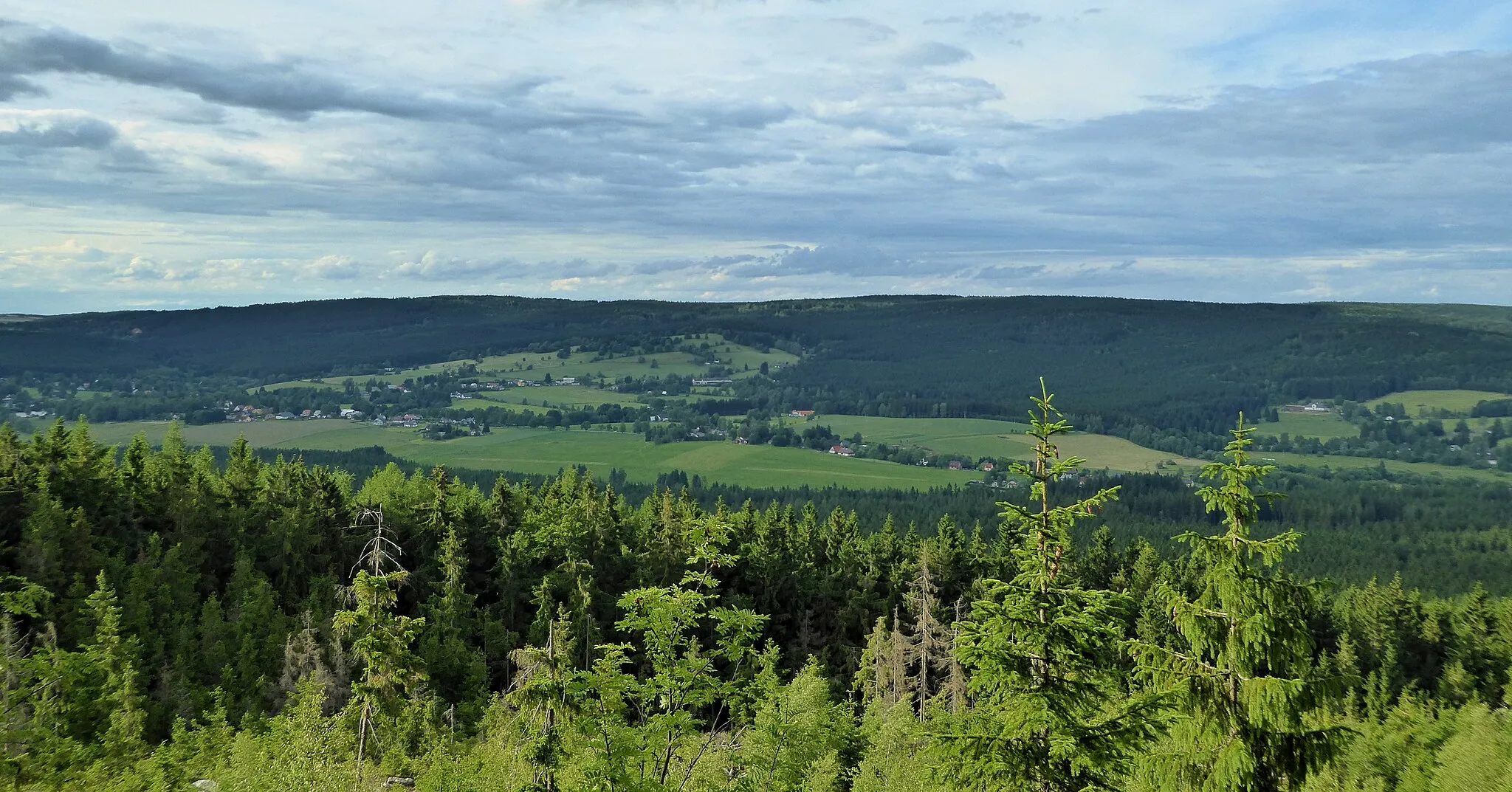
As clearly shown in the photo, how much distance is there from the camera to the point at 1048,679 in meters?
16.5

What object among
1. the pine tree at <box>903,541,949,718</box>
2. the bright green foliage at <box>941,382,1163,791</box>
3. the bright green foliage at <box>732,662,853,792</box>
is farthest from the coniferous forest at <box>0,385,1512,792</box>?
the pine tree at <box>903,541,949,718</box>

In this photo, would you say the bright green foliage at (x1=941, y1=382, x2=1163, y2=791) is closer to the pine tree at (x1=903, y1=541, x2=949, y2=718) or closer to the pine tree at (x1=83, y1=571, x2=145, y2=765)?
the pine tree at (x1=83, y1=571, x2=145, y2=765)

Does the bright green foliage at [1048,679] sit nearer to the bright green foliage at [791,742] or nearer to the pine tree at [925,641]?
the bright green foliage at [791,742]

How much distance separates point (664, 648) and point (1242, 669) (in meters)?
10.0

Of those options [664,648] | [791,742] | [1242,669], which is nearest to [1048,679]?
[1242,669]

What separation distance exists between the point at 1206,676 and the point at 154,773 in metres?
23.8

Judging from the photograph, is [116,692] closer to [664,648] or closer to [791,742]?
[791,742]

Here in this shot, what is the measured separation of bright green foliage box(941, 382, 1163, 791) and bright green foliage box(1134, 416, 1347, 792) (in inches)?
52.9

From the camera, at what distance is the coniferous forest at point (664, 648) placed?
16.8 meters

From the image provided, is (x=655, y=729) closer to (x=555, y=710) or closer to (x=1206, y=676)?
(x=555, y=710)

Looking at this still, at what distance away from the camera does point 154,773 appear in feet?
80.0

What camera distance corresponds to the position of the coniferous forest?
1684 centimetres

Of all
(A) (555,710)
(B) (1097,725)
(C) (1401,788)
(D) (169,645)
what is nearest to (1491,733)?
(C) (1401,788)

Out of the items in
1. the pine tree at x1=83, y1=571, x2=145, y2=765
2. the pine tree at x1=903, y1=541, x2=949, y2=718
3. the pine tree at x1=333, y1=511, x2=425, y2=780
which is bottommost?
the pine tree at x1=903, y1=541, x2=949, y2=718
